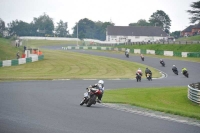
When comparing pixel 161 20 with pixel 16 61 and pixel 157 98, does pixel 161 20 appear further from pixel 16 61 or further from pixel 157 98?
pixel 157 98

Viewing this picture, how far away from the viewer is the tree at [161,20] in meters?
170

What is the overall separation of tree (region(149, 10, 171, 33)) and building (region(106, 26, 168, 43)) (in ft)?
85.1

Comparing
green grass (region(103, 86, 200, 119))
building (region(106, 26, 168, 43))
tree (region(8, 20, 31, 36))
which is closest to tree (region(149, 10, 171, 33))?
Result: building (region(106, 26, 168, 43))

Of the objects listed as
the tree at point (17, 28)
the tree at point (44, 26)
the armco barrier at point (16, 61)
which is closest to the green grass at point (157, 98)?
the armco barrier at point (16, 61)

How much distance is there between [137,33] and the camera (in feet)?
472

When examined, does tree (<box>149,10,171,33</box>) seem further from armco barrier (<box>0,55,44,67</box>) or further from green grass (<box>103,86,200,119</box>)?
green grass (<box>103,86,200,119</box>)

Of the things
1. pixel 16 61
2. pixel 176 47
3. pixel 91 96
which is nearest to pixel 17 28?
pixel 176 47

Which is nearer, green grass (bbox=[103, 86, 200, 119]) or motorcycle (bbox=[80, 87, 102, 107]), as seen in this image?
motorcycle (bbox=[80, 87, 102, 107])

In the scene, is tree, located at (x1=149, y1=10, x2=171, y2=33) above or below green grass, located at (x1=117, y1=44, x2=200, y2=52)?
above

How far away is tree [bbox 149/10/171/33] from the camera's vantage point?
16962cm

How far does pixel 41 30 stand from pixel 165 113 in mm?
164964

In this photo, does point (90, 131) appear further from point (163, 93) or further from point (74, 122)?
point (163, 93)

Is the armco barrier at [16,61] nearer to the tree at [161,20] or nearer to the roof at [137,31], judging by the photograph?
the roof at [137,31]

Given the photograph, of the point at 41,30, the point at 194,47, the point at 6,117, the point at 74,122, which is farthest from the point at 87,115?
the point at 41,30
